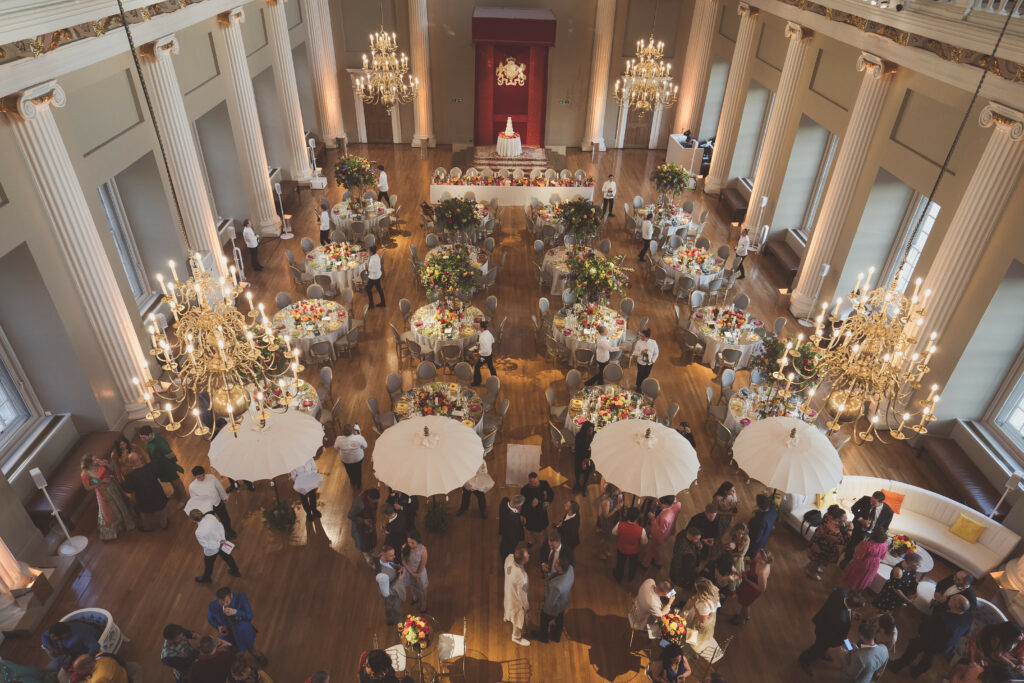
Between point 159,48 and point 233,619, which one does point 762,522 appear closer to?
point 233,619

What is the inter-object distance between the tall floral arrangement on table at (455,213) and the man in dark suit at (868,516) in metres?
9.30

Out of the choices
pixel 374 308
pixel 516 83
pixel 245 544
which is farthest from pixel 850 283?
pixel 516 83

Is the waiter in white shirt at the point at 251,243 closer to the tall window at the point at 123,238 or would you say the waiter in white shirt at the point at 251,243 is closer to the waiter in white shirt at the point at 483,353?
the tall window at the point at 123,238

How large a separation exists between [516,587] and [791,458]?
136 inches

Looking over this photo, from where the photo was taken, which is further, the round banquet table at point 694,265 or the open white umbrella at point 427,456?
the round banquet table at point 694,265

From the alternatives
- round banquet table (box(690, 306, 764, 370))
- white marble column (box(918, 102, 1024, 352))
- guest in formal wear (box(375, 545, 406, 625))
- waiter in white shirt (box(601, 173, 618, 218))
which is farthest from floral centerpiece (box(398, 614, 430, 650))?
waiter in white shirt (box(601, 173, 618, 218))

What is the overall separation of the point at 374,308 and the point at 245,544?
6163mm

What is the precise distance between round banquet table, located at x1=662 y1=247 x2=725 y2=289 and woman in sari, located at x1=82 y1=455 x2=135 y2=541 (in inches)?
427

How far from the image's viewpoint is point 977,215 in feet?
28.8

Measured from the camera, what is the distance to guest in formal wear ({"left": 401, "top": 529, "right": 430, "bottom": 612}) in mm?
6938

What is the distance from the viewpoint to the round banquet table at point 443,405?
919 cm

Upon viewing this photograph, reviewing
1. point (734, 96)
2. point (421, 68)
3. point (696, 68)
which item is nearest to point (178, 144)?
point (421, 68)

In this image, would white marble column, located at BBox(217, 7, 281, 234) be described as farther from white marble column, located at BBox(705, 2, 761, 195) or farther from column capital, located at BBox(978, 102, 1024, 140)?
column capital, located at BBox(978, 102, 1024, 140)

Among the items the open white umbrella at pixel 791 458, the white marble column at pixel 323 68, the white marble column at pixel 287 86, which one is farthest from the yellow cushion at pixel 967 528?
the white marble column at pixel 323 68
